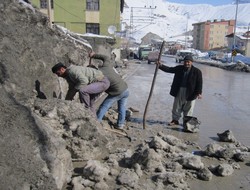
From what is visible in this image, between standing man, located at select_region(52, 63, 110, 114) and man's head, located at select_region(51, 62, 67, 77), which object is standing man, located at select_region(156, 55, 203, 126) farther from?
man's head, located at select_region(51, 62, 67, 77)

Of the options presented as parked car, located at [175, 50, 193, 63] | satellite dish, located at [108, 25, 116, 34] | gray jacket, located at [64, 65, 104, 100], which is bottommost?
parked car, located at [175, 50, 193, 63]

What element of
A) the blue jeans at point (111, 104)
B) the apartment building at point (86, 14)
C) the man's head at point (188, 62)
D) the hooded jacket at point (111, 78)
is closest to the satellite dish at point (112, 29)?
the apartment building at point (86, 14)

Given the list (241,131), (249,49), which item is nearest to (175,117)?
(241,131)

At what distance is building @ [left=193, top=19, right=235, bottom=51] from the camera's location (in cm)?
9356

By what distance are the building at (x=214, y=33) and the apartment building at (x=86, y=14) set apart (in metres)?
64.6

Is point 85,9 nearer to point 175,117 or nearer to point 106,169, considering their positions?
point 175,117

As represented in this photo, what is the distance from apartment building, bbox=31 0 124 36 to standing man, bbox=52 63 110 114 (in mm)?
28133

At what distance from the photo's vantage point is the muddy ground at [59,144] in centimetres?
365

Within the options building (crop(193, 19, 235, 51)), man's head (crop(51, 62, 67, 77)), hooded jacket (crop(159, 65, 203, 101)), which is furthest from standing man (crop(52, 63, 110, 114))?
building (crop(193, 19, 235, 51))

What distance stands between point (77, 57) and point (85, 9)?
26.9 metres

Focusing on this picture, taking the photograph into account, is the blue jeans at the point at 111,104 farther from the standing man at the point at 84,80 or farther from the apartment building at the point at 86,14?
the apartment building at the point at 86,14

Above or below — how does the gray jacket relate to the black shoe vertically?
above

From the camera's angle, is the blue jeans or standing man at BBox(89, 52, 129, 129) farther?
the blue jeans

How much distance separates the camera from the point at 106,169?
4449 millimetres
